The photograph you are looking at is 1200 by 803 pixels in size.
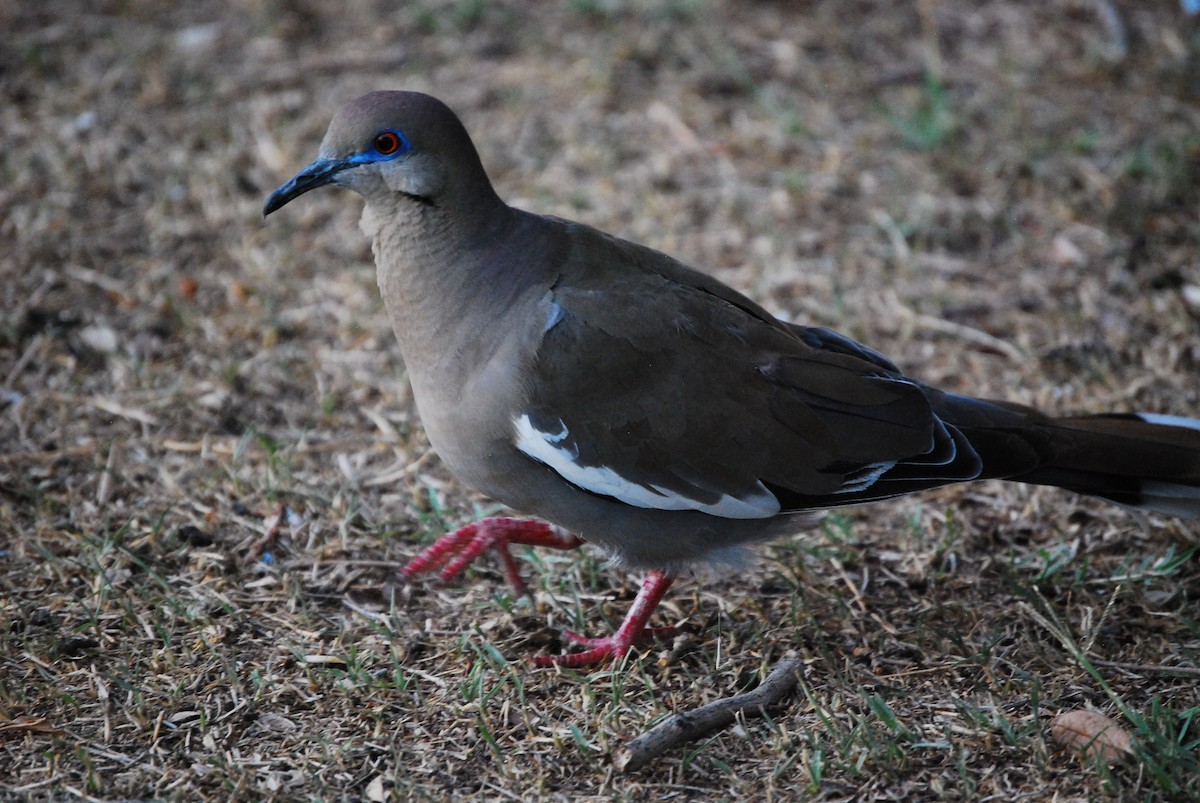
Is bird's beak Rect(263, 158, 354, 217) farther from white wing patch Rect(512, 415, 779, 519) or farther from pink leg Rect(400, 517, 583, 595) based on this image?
pink leg Rect(400, 517, 583, 595)

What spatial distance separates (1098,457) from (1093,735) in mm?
807

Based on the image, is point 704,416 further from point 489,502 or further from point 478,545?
point 489,502

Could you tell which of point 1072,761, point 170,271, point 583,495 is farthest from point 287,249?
point 1072,761

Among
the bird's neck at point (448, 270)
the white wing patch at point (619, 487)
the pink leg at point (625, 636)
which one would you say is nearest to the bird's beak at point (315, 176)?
the bird's neck at point (448, 270)

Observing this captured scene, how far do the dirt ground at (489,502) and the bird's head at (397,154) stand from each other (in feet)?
3.56

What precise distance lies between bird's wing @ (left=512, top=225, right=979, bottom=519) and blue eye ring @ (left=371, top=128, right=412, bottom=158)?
0.57 m

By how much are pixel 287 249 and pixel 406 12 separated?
2.06 m

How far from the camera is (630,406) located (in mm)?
3348

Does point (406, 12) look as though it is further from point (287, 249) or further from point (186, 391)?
point (186, 391)

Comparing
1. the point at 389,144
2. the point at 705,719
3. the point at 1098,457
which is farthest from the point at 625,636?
the point at 389,144

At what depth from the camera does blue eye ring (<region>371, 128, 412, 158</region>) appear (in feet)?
11.2

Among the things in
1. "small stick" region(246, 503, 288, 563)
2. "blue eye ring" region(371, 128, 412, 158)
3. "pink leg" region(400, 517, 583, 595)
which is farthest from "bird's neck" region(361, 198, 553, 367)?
"small stick" region(246, 503, 288, 563)

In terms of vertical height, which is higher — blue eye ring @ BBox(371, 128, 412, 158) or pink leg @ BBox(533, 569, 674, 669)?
blue eye ring @ BBox(371, 128, 412, 158)

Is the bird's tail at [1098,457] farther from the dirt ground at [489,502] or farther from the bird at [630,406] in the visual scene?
the dirt ground at [489,502]
